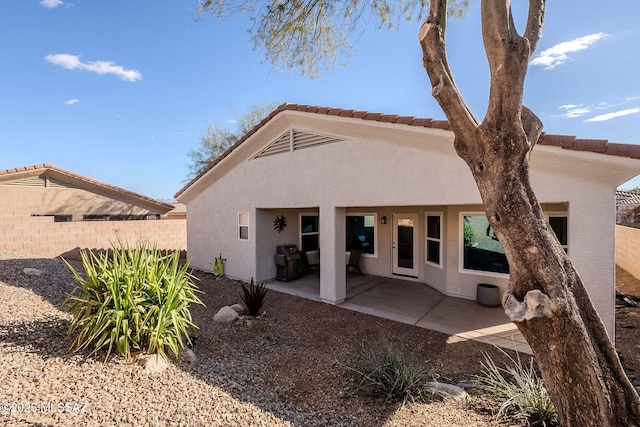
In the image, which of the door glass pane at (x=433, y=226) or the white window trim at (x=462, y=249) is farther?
the door glass pane at (x=433, y=226)

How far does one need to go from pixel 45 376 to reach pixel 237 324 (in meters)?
3.53

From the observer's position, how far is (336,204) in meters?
8.27

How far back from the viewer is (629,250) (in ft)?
40.0

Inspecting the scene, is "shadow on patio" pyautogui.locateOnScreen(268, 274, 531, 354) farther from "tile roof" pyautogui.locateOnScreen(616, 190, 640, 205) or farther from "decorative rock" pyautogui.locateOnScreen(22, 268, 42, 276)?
"tile roof" pyautogui.locateOnScreen(616, 190, 640, 205)

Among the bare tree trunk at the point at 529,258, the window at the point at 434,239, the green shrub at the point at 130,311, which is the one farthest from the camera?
the window at the point at 434,239

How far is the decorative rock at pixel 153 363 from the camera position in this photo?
3.95 metres

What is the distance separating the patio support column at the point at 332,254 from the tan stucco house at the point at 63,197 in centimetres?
1635

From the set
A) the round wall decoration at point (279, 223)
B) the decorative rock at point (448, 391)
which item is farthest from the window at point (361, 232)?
the decorative rock at point (448, 391)

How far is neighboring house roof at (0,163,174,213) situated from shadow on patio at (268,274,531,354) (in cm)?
1402

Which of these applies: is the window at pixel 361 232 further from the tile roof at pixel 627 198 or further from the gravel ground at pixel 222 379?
the tile roof at pixel 627 198

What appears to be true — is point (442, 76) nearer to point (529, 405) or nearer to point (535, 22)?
point (535, 22)

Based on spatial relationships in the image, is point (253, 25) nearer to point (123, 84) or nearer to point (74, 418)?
point (74, 418)

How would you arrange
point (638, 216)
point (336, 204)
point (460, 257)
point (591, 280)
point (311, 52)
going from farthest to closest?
1. point (638, 216)
2. point (460, 257)
3. point (336, 204)
4. point (311, 52)
5. point (591, 280)

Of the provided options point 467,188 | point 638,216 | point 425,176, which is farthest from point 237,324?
point 638,216
